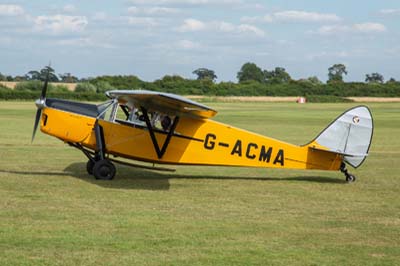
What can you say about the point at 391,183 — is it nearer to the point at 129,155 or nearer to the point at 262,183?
the point at 262,183

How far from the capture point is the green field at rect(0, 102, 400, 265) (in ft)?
26.2

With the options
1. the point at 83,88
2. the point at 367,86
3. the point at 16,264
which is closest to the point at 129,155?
the point at 16,264

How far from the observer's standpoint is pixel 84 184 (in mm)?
13633

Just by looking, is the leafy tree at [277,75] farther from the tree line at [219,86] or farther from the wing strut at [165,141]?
the wing strut at [165,141]

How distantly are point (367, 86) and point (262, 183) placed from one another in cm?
10254

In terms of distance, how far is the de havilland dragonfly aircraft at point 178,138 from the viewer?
14359 mm

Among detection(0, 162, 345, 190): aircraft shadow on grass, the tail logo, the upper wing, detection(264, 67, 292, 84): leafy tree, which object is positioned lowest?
detection(0, 162, 345, 190): aircraft shadow on grass

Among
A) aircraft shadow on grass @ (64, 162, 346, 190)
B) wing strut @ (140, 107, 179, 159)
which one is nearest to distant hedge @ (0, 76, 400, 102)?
aircraft shadow on grass @ (64, 162, 346, 190)

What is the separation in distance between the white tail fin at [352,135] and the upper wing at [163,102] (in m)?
2.64

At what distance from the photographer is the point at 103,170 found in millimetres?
14266

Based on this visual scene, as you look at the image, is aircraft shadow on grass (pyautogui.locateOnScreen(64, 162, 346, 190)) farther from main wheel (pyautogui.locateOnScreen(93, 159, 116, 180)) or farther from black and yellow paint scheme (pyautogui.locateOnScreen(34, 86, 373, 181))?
black and yellow paint scheme (pyautogui.locateOnScreen(34, 86, 373, 181))

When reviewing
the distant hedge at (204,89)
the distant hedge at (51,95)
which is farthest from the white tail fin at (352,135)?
the distant hedge at (204,89)

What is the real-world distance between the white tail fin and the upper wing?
8.65ft

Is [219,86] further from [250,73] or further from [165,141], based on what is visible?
[165,141]
